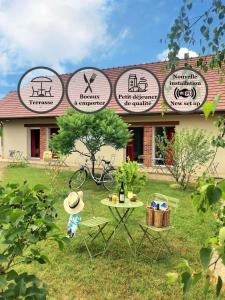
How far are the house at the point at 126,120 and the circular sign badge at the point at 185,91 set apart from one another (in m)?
8.66

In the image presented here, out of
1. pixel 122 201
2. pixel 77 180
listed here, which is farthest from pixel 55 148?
pixel 122 201

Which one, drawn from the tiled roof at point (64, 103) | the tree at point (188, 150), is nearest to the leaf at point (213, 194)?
the tree at point (188, 150)

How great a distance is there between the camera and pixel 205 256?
0.95 m

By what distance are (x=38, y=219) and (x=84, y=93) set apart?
9.10ft

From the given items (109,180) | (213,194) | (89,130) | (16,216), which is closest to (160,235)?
(16,216)

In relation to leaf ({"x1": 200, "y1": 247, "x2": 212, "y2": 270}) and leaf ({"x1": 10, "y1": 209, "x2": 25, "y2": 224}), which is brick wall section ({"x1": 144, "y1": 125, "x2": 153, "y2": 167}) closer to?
leaf ({"x1": 10, "y1": 209, "x2": 25, "y2": 224})

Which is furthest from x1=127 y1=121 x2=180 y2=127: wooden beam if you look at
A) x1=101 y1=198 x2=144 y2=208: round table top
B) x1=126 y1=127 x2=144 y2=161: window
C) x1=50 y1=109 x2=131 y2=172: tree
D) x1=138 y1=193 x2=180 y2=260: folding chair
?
x1=101 y1=198 x2=144 y2=208: round table top

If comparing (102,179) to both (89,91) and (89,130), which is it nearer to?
(89,130)

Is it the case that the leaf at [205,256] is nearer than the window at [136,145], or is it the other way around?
the leaf at [205,256]

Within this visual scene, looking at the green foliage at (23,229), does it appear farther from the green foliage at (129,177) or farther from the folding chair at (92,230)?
the green foliage at (129,177)

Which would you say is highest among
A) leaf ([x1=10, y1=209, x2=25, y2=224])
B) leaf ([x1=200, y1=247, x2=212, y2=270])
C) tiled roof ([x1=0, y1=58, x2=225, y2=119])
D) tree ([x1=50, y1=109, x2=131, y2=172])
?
tiled roof ([x1=0, y1=58, x2=225, y2=119])

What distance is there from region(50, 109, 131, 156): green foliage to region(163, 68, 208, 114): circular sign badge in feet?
23.0

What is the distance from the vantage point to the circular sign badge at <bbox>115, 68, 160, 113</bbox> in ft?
14.7

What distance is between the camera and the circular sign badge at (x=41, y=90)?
13.9ft
